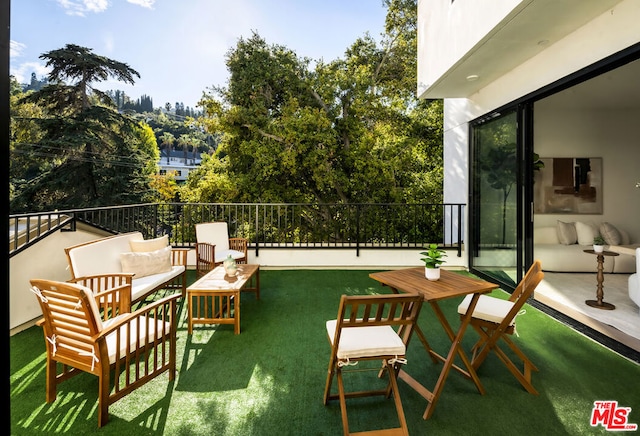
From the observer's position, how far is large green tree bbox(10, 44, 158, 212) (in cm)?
1377

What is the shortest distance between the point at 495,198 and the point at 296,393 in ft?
13.8

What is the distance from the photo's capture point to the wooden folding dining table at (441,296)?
2231mm

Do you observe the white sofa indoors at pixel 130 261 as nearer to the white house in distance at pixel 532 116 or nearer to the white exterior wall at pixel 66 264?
the white exterior wall at pixel 66 264

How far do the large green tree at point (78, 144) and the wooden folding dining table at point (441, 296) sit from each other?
15.4 m

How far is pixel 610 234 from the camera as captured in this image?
5.75 metres

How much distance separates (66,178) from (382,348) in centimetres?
1649

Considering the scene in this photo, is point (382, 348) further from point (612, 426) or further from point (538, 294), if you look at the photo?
point (538, 294)

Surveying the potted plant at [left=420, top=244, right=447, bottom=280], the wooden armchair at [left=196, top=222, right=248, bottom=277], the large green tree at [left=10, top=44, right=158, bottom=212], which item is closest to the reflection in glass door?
the potted plant at [left=420, top=244, right=447, bottom=280]

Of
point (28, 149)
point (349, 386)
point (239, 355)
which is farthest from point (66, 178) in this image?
point (349, 386)

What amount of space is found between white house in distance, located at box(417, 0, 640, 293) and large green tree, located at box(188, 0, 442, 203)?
316cm

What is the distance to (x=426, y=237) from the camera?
8.67 m

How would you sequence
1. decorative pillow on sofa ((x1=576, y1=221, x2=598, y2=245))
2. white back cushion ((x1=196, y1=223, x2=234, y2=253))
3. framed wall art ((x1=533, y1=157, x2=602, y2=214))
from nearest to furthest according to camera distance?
white back cushion ((x1=196, y1=223, x2=234, y2=253))
decorative pillow on sofa ((x1=576, y1=221, x2=598, y2=245))
framed wall art ((x1=533, y1=157, x2=602, y2=214))

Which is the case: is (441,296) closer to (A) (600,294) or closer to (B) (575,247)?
(A) (600,294)

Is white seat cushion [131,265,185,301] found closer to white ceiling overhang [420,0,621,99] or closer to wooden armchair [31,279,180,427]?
wooden armchair [31,279,180,427]
